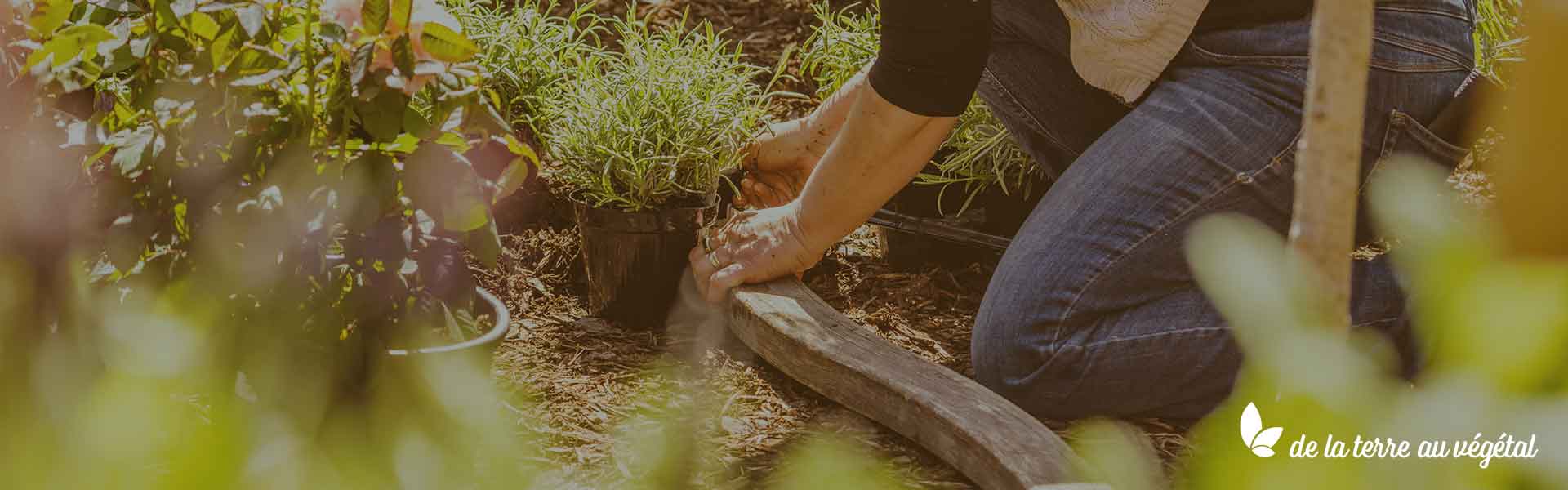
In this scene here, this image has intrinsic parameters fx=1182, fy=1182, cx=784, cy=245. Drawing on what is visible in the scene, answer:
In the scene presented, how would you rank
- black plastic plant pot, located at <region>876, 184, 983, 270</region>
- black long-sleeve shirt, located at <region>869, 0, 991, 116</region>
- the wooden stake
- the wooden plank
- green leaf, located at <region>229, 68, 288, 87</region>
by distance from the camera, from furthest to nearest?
black plastic plant pot, located at <region>876, 184, 983, 270</region> < black long-sleeve shirt, located at <region>869, 0, 991, 116</region> < the wooden plank < green leaf, located at <region>229, 68, 288, 87</region> < the wooden stake

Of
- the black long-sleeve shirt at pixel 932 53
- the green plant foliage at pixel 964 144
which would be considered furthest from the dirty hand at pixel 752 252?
the green plant foliage at pixel 964 144

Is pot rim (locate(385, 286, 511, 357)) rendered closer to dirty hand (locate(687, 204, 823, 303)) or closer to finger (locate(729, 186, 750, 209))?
dirty hand (locate(687, 204, 823, 303))

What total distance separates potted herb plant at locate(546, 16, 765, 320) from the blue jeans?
64 cm

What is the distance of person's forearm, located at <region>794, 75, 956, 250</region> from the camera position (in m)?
1.76

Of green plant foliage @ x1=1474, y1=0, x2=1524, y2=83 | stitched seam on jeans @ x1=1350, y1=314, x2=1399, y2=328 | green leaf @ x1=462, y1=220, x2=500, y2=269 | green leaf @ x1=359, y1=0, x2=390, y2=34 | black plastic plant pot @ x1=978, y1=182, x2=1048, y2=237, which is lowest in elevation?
green leaf @ x1=462, y1=220, x2=500, y2=269

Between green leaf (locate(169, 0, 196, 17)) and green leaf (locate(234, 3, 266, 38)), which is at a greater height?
green leaf (locate(234, 3, 266, 38))

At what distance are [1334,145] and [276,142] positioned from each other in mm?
1035

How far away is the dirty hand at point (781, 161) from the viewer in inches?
87.4

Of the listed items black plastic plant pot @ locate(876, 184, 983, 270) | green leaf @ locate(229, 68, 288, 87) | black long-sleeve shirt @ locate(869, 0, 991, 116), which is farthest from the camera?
black plastic plant pot @ locate(876, 184, 983, 270)

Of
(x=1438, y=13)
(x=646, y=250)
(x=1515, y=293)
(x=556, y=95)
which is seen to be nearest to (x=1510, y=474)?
(x=1515, y=293)

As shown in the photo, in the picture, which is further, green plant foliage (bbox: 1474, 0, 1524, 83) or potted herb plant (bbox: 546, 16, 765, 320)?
green plant foliage (bbox: 1474, 0, 1524, 83)

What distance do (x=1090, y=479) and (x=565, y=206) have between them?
Answer: 1.44 meters

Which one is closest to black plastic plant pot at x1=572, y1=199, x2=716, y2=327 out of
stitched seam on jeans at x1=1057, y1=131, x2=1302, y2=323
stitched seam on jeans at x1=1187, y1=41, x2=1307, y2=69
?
stitched seam on jeans at x1=1057, y1=131, x2=1302, y2=323

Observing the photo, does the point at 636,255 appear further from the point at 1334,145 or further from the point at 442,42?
the point at 1334,145
